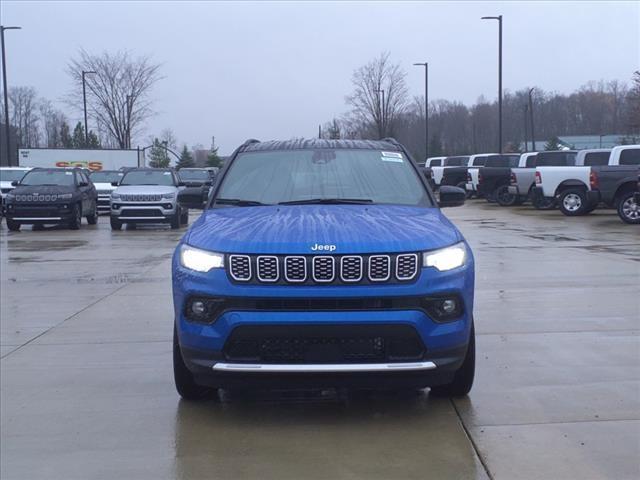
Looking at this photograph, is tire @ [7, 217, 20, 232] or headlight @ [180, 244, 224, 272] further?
tire @ [7, 217, 20, 232]

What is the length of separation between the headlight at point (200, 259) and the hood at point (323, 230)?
0.04 meters

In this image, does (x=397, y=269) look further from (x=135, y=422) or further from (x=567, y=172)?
(x=567, y=172)

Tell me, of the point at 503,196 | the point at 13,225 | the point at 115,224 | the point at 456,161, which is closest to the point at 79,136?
the point at 456,161

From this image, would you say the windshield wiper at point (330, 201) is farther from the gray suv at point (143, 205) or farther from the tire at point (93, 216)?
the tire at point (93, 216)

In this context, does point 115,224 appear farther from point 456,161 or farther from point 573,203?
point 456,161

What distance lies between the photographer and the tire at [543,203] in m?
25.9

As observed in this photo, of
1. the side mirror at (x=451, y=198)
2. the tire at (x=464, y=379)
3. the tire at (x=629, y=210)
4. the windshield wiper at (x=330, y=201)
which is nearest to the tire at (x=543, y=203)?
the tire at (x=629, y=210)

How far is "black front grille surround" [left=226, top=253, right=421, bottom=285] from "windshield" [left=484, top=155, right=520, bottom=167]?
2801 centimetres

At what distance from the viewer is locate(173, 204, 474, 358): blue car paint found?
442cm

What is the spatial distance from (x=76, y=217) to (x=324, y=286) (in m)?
18.0

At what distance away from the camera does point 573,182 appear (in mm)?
23109

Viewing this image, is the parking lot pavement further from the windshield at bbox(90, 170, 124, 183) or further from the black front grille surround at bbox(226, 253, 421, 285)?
the windshield at bbox(90, 170, 124, 183)

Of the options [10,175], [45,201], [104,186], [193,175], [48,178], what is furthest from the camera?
[193,175]

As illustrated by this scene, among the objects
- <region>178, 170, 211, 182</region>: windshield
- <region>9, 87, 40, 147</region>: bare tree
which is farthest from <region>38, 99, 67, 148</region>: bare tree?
<region>178, 170, 211, 182</region>: windshield
